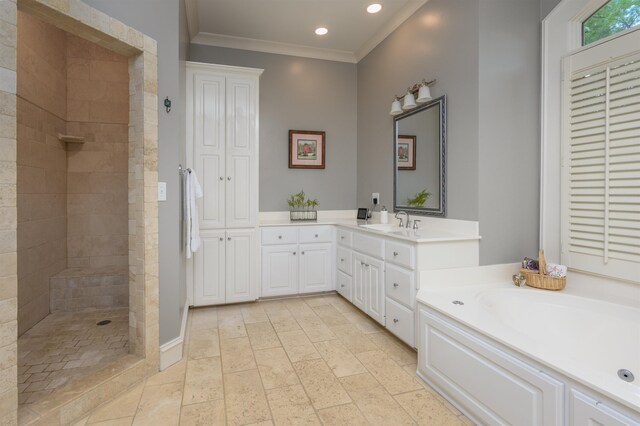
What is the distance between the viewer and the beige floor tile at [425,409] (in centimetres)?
175

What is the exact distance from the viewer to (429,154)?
2963 millimetres

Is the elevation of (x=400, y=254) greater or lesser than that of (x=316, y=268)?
greater

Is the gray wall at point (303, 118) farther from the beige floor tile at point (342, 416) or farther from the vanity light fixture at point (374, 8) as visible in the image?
the beige floor tile at point (342, 416)

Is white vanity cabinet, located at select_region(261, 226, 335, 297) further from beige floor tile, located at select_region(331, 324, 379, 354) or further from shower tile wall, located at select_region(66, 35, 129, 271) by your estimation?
shower tile wall, located at select_region(66, 35, 129, 271)

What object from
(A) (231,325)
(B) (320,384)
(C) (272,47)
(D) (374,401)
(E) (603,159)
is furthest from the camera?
(C) (272,47)

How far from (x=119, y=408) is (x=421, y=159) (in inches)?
112

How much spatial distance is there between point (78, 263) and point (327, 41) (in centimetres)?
363

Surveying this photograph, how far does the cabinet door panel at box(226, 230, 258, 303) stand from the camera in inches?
137

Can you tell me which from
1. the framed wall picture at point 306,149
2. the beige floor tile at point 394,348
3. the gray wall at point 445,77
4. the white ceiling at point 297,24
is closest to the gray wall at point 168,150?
the white ceiling at point 297,24

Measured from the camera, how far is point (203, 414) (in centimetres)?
180

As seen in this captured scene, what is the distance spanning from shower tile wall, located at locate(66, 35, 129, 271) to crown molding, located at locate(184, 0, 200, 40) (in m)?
0.80

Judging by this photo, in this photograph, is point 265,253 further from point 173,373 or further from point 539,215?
point 539,215

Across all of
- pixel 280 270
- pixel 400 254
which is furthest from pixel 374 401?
pixel 280 270

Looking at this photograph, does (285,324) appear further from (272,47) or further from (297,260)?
(272,47)
